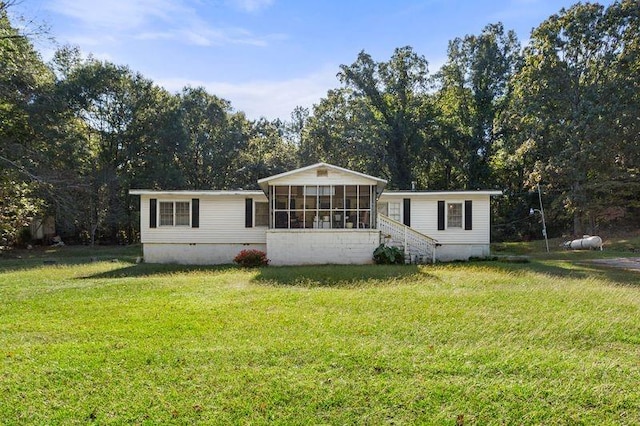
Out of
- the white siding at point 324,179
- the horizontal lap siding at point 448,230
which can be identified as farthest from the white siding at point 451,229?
the white siding at point 324,179

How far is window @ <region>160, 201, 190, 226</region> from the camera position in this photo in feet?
57.3

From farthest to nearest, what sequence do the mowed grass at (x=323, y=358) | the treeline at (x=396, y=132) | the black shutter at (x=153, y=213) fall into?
the treeline at (x=396, y=132) → the black shutter at (x=153, y=213) → the mowed grass at (x=323, y=358)

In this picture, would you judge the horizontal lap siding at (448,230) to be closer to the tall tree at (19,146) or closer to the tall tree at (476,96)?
the tall tree at (19,146)

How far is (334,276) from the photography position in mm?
11406

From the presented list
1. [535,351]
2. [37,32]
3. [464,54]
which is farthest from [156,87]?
[535,351]

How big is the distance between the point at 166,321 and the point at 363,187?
35.5ft

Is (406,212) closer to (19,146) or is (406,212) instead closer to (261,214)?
(261,214)

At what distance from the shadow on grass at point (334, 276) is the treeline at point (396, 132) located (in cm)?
1200

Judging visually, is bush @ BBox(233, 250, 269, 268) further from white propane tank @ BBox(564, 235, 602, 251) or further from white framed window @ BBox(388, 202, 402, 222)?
white propane tank @ BBox(564, 235, 602, 251)

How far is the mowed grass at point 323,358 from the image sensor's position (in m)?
3.57

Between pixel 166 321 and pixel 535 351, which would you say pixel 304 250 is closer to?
pixel 166 321

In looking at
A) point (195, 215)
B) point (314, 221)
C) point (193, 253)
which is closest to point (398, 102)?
point (314, 221)

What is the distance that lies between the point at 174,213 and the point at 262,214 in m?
3.65

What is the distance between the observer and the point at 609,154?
23.5 meters
